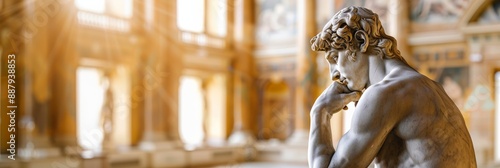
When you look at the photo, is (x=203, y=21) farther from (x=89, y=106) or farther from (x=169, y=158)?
(x=89, y=106)

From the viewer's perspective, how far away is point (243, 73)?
738 inches

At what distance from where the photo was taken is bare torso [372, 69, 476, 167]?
1.91 metres

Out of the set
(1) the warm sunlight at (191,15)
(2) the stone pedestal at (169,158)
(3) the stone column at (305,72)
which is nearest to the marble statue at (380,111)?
(2) the stone pedestal at (169,158)

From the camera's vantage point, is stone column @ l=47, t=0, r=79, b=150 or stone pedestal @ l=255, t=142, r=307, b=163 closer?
stone column @ l=47, t=0, r=79, b=150

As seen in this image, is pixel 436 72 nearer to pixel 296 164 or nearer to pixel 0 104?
pixel 296 164

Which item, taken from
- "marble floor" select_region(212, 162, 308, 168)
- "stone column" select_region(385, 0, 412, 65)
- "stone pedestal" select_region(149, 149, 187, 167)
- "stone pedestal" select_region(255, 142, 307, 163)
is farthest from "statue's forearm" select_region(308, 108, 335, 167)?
"stone pedestal" select_region(255, 142, 307, 163)

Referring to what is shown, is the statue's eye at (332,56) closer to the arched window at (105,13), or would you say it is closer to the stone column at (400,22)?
the arched window at (105,13)

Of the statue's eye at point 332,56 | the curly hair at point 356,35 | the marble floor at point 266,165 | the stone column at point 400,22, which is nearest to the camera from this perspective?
the curly hair at point 356,35

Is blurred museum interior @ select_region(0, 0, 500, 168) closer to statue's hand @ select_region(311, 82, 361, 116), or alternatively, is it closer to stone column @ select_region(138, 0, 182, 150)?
stone column @ select_region(138, 0, 182, 150)

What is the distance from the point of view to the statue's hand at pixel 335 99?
7.06ft

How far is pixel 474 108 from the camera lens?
47.9ft

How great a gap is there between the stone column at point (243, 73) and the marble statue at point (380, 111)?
52.3 ft

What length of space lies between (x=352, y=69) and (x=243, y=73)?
1661cm

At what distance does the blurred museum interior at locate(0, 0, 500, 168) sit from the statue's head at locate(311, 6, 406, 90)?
26.0 feet
